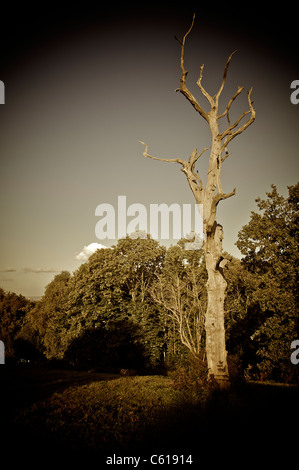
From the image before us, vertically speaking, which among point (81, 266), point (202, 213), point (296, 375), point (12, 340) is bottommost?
point (12, 340)

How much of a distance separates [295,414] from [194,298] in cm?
2070

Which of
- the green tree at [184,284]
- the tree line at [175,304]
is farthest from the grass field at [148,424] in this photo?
the green tree at [184,284]

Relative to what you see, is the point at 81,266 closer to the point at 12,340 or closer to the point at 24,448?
the point at 24,448

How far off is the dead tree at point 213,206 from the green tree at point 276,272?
790 cm

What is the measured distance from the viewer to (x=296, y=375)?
44.5ft

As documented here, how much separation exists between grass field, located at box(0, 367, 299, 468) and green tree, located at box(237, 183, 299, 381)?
9247mm

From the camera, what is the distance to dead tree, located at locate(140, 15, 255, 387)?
8.63 m

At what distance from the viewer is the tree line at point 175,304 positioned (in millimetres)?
16500

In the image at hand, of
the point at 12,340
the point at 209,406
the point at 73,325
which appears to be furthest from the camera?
the point at 12,340

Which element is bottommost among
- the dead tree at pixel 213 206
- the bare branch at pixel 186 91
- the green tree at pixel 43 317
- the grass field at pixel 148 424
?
the green tree at pixel 43 317

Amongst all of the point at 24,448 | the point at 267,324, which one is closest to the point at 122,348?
the point at 267,324

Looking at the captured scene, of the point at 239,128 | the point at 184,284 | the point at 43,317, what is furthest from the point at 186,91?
the point at 43,317

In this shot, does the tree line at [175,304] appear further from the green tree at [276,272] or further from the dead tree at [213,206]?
the dead tree at [213,206]

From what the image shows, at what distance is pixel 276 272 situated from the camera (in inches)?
668
